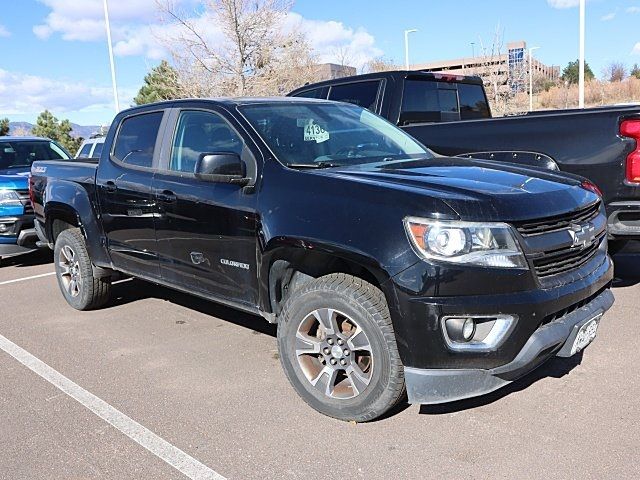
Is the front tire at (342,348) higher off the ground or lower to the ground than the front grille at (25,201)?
lower

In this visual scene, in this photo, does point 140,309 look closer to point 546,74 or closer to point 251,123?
point 251,123

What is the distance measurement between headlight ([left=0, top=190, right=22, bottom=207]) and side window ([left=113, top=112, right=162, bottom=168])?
365 cm

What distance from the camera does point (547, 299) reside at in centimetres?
301

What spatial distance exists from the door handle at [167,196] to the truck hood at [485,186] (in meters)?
1.34

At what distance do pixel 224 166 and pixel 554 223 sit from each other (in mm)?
1947

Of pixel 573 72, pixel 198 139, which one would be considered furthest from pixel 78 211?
pixel 573 72

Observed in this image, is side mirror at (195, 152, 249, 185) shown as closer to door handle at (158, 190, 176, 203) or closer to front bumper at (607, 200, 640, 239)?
door handle at (158, 190, 176, 203)

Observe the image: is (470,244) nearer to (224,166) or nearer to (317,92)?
(224,166)

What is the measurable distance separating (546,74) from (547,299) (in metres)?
59.6

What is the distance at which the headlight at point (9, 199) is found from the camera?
8.16 m

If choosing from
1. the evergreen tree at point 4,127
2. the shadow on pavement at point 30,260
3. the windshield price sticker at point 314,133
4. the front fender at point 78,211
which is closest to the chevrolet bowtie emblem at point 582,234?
the windshield price sticker at point 314,133

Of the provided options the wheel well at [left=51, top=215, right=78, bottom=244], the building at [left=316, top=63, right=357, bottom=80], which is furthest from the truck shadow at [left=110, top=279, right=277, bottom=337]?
the building at [left=316, top=63, right=357, bottom=80]

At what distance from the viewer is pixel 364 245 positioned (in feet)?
10.2

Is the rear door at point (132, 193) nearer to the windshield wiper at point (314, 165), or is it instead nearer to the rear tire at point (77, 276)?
Answer: the rear tire at point (77, 276)
